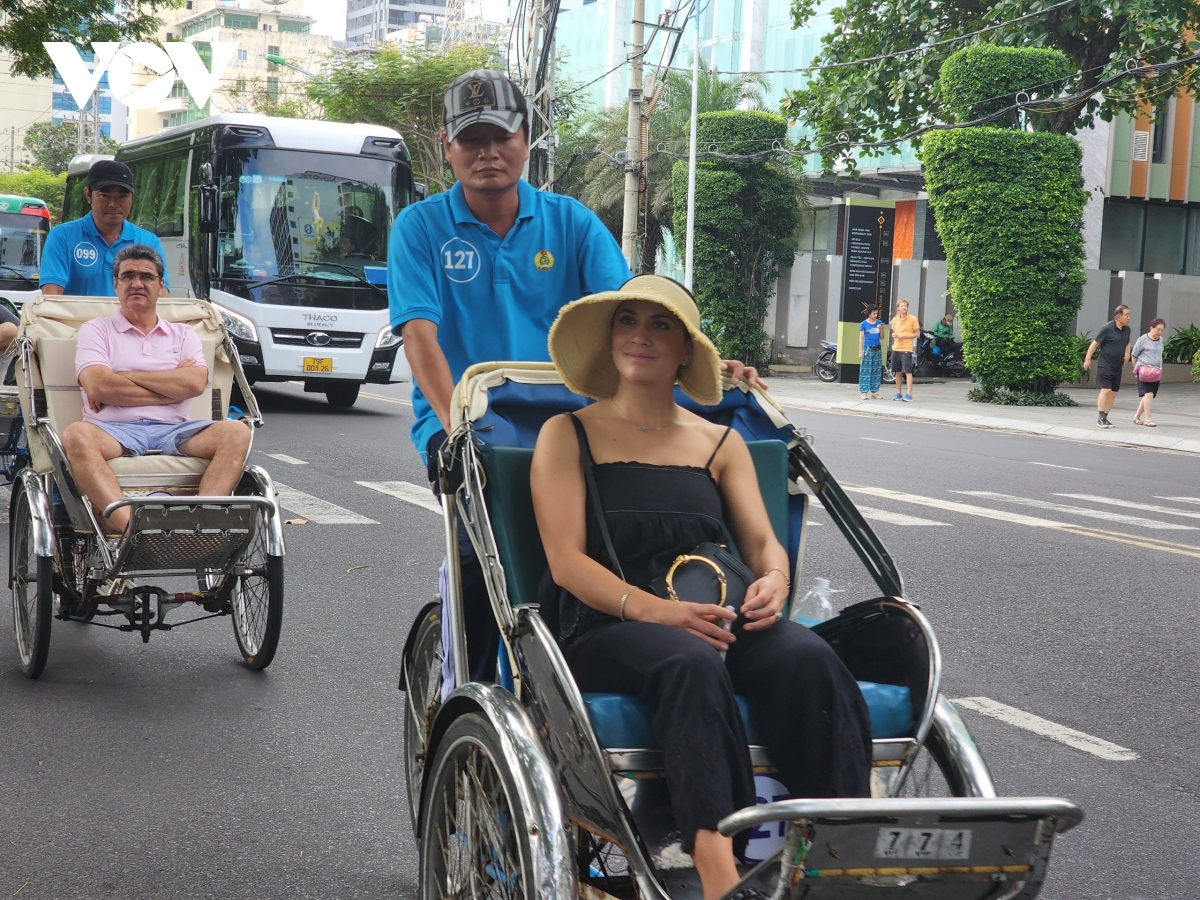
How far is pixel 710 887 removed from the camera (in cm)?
245

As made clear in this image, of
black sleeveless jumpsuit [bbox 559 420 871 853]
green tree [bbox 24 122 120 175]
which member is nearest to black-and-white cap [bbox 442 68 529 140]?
black sleeveless jumpsuit [bbox 559 420 871 853]

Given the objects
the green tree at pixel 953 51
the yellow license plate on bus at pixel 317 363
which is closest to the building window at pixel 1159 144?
the green tree at pixel 953 51

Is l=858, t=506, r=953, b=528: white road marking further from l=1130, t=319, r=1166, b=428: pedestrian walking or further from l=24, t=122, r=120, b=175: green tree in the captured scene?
l=24, t=122, r=120, b=175: green tree

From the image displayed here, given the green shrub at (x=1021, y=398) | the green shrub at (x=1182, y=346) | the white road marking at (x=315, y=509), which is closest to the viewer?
the white road marking at (x=315, y=509)

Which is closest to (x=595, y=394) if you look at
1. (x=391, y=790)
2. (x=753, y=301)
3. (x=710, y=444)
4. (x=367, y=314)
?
(x=710, y=444)

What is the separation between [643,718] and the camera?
8.86ft

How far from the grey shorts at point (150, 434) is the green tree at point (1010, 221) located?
1984cm

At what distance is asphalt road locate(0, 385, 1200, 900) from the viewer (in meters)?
3.75

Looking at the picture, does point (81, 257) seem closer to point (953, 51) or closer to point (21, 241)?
point (953, 51)

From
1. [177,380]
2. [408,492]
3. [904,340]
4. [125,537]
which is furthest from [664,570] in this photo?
[904,340]

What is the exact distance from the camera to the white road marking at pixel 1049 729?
15.9 feet

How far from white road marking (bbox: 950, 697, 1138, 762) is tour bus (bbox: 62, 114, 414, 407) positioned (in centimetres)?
1313

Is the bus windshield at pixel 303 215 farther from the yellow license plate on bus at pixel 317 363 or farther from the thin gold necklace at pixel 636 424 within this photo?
the thin gold necklace at pixel 636 424

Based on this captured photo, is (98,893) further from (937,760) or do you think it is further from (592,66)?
(592,66)
